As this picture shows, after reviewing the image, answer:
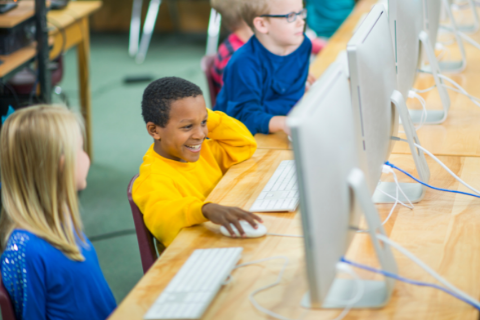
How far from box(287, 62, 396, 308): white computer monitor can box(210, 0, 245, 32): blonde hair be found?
3.38ft

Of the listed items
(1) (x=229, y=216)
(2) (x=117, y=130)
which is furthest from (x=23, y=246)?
(2) (x=117, y=130)

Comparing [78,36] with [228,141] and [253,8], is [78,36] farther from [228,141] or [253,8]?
[228,141]

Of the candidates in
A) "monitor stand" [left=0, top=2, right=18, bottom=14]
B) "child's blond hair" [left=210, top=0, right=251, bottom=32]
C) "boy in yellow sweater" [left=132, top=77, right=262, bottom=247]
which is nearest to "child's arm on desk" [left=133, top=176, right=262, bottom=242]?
"boy in yellow sweater" [left=132, top=77, right=262, bottom=247]

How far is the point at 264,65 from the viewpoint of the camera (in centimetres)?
175

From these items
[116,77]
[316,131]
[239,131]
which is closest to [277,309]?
[316,131]

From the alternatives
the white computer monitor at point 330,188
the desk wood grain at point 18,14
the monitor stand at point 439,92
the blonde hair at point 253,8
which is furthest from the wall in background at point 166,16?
the white computer monitor at point 330,188

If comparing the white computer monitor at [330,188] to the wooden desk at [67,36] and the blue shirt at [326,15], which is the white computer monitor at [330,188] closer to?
the wooden desk at [67,36]

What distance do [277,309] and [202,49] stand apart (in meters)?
4.29

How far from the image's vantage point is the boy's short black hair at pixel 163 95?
1.33 meters

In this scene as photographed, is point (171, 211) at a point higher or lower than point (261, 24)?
lower

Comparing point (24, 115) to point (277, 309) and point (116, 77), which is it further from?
point (116, 77)

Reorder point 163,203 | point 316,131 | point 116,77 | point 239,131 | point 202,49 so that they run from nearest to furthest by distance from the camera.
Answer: point 316,131 → point 163,203 → point 239,131 → point 116,77 → point 202,49

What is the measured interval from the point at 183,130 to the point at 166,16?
14.5 feet

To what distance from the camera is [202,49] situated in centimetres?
501
